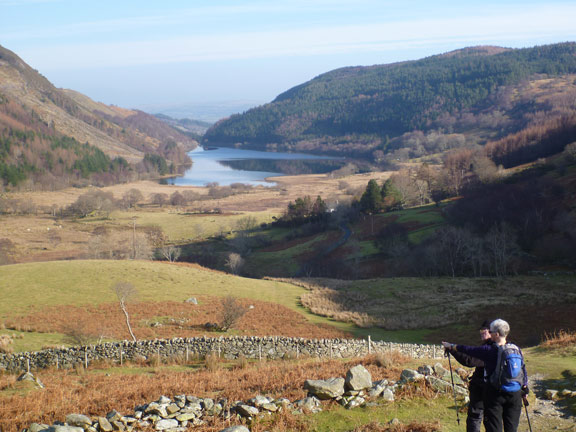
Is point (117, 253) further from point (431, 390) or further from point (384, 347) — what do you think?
point (431, 390)

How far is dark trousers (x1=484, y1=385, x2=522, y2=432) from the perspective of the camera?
7.71 meters

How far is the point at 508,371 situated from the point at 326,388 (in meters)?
4.98

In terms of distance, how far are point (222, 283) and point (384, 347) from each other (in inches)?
943

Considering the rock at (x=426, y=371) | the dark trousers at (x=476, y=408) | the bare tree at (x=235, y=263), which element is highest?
the dark trousers at (x=476, y=408)

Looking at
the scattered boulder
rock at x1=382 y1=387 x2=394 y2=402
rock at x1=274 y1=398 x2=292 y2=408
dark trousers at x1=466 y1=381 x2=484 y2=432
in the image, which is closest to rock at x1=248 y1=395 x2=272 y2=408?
the scattered boulder

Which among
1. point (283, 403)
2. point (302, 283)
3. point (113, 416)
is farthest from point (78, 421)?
point (302, 283)

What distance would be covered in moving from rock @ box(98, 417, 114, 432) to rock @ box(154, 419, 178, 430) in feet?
3.06

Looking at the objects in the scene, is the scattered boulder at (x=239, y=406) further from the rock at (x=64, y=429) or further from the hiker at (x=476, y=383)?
the hiker at (x=476, y=383)

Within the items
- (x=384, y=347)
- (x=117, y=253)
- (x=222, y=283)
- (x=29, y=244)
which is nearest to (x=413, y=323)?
(x=384, y=347)

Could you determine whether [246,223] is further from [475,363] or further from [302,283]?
[475,363]

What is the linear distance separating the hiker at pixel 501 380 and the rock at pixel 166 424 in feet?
20.5

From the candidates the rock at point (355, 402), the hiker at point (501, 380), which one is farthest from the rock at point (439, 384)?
the hiker at point (501, 380)

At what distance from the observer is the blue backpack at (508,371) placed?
24.7 ft

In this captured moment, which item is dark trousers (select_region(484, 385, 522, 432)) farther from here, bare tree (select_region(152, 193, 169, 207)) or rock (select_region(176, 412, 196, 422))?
bare tree (select_region(152, 193, 169, 207))
